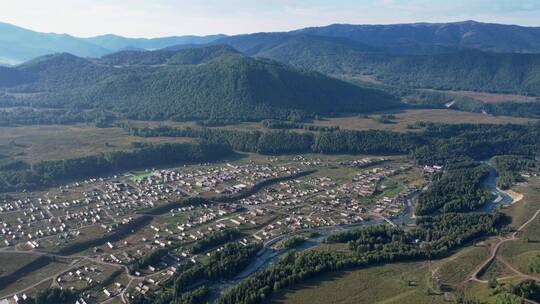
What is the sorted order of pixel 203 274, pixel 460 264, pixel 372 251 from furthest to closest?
pixel 372 251, pixel 460 264, pixel 203 274

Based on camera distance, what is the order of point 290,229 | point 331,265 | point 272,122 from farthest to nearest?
point 272,122
point 290,229
point 331,265

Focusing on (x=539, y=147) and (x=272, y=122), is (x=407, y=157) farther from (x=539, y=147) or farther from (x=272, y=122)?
(x=272, y=122)

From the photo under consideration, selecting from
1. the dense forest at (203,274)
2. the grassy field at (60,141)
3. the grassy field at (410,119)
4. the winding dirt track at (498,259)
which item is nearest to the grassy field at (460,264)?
the winding dirt track at (498,259)

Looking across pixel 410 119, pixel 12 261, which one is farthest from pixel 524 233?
pixel 410 119

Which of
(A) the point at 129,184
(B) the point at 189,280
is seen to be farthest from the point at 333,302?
(A) the point at 129,184

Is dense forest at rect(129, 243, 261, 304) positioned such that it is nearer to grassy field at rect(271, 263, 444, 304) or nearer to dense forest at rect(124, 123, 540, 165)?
grassy field at rect(271, 263, 444, 304)

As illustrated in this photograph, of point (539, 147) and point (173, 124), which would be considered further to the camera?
point (173, 124)

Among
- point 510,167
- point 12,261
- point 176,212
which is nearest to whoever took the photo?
point 12,261

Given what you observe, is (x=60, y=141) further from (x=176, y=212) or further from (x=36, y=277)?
(x=36, y=277)
